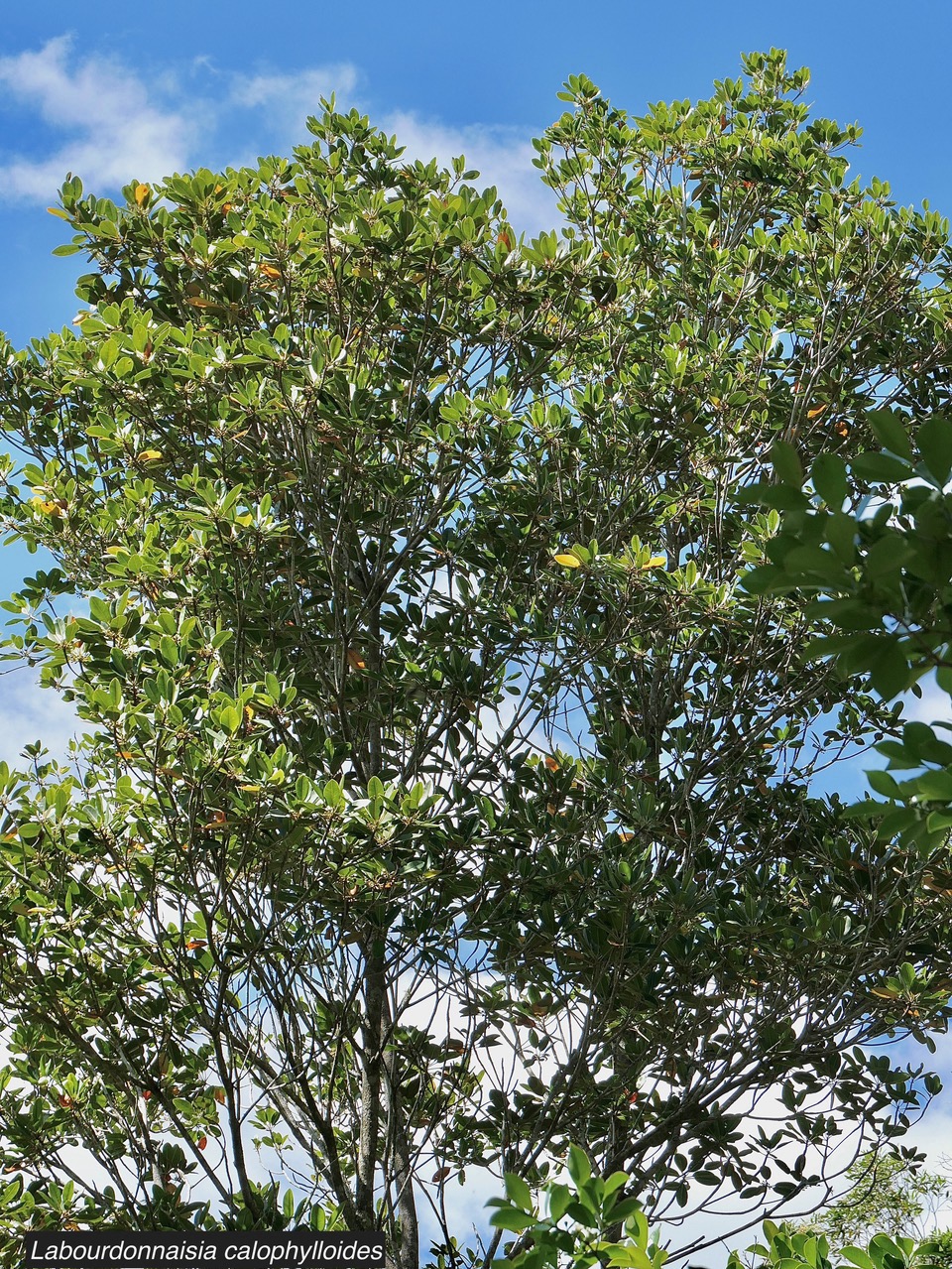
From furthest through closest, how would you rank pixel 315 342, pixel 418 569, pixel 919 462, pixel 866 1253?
pixel 418 569, pixel 315 342, pixel 866 1253, pixel 919 462

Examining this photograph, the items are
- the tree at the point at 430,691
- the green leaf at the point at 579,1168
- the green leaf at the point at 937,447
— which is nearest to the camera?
the green leaf at the point at 937,447

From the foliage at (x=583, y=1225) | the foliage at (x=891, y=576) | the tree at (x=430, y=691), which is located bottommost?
the foliage at (x=583, y=1225)

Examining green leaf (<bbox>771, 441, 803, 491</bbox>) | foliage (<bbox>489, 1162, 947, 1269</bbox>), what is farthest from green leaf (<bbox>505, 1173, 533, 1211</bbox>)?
green leaf (<bbox>771, 441, 803, 491</bbox>)

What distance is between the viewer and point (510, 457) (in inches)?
216

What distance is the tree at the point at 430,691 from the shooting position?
4805 mm

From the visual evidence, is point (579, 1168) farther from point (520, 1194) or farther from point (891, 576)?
point (891, 576)

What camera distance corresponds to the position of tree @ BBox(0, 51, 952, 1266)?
15.8 feet

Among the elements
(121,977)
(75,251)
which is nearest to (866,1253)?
(121,977)

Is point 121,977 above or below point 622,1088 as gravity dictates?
above

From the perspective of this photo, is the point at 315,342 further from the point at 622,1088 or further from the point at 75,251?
the point at 622,1088

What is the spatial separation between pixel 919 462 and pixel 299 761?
3.92 meters

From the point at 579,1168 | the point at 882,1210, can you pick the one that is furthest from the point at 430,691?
the point at 882,1210

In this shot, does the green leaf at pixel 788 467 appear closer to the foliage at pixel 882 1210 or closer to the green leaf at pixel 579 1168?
the green leaf at pixel 579 1168

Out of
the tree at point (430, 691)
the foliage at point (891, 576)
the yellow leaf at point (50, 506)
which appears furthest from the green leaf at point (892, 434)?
the yellow leaf at point (50, 506)
